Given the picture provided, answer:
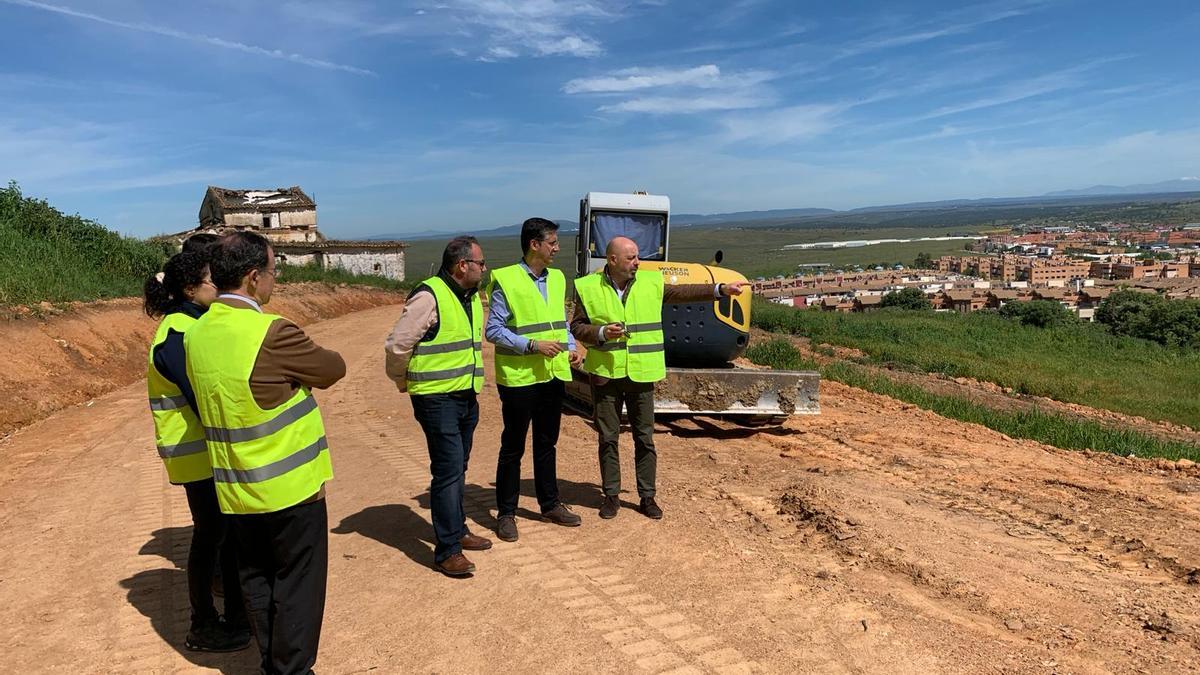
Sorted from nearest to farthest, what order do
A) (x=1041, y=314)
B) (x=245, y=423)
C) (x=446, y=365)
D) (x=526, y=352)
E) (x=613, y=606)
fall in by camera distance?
(x=245, y=423) < (x=613, y=606) < (x=446, y=365) < (x=526, y=352) < (x=1041, y=314)

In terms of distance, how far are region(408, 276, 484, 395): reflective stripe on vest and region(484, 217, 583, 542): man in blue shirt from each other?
34 centimetres

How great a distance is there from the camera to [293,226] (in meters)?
39.3

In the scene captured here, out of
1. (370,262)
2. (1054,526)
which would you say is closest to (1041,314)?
(1054,526)

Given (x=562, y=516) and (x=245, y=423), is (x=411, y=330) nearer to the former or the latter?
(x=245, y=423)

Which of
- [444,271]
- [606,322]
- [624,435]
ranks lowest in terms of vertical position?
[624,435]

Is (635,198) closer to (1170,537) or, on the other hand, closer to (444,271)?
(444,271)

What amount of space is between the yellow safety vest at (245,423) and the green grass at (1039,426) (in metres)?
8.77

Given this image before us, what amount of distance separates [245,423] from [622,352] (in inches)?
111

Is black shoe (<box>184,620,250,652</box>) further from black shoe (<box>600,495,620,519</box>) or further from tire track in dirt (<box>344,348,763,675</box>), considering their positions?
black shoe (<box>600,495,620,519</box>)

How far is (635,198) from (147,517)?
6926mm

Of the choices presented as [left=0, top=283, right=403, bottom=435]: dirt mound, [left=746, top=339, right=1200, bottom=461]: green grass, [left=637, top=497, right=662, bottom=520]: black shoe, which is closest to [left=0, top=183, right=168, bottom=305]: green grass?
[left=0, top=283, right=403, bottom=435]: dirt mound

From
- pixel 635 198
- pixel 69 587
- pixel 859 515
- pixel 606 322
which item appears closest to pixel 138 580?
pixel 69 587

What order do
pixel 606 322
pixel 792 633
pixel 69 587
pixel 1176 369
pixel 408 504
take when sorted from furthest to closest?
pixel 1176 369
pixel 408 504
pixel 606 322
pixel 69 587
pixel 792 633

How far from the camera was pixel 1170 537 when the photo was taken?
514cm
